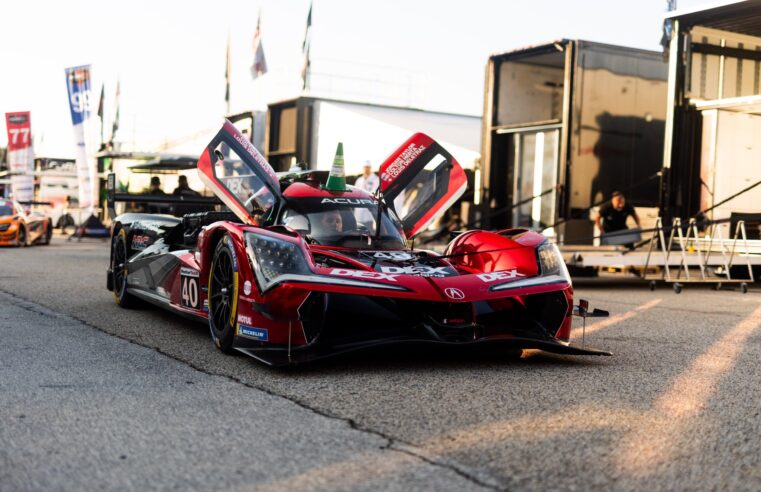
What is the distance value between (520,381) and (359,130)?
15.8 meters

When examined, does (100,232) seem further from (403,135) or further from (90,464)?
(90,464)

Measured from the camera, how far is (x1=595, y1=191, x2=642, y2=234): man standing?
14281mm

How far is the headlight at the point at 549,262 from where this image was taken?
6230mm

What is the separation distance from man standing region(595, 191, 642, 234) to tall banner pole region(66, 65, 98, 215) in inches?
780

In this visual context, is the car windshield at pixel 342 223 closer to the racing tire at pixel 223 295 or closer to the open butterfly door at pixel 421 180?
the open butterfly door at pixel 421 180

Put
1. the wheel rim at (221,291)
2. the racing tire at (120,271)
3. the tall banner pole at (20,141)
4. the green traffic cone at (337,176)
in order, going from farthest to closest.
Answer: the tall banner pole at (20,141) < the racing tire at (120,271) < the green traffic cone at (337,176) < the wheel rim at (221,291)

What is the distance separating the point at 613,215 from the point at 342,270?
940 centimetres

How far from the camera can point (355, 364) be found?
582cm

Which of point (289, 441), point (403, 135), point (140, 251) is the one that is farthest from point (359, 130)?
point (289, 441)

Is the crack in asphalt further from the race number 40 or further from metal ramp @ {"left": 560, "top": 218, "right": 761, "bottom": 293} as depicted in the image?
metal ramp @ {"left": 560, "top": 218, "right": 761, "bottom": 293}

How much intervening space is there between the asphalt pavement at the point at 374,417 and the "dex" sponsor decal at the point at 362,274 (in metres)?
0.44

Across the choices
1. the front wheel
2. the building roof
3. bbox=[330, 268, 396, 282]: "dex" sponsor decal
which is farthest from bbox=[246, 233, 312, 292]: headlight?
the front wheel

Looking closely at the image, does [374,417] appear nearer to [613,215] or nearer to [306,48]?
A: [613,215]

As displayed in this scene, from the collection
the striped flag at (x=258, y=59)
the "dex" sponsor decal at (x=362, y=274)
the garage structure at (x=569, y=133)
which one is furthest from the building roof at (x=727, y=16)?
the striped flag at (x=258, y=59)
